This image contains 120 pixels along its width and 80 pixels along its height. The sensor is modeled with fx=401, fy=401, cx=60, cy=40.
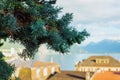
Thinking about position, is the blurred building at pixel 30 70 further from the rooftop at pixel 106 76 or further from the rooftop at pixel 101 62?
the rooftop at pixel 101 62

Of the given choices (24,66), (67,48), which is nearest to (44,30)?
(67,48)

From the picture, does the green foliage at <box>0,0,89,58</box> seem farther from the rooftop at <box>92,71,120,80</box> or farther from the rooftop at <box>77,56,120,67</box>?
the rooftop at <box>77,56,120,67</box>

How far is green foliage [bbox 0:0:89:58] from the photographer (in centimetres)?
898

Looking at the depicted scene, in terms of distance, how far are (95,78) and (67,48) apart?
57680 millimetres

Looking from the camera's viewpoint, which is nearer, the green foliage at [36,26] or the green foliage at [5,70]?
the green foliage at [36,26]

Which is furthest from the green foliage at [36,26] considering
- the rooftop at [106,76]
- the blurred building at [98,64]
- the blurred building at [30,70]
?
the blurred building at [98,64]

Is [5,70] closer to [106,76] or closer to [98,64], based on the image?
[106,76]

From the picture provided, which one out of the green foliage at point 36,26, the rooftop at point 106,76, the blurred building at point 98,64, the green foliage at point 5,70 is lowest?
the green foliage at point 5,70

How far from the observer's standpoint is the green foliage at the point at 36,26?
8984 millimetres

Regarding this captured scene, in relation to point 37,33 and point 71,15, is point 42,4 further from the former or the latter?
point 37,33

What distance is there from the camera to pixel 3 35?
1017 centimetres

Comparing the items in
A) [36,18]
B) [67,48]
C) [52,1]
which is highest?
[52,1]

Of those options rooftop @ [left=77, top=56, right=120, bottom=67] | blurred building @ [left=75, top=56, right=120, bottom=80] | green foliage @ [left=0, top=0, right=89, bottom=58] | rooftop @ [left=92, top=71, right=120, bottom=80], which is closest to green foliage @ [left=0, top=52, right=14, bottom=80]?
green foliage @ [left=0, top=0, right=89, bottom=58]

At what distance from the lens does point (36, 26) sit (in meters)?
8.75
